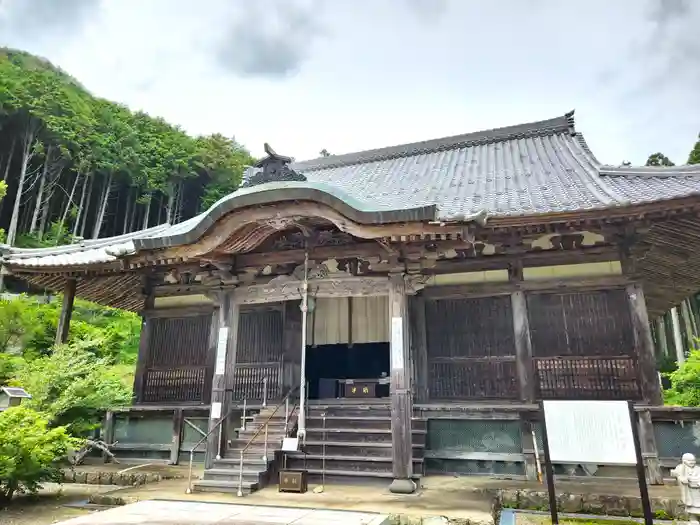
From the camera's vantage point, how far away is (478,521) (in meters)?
4.87

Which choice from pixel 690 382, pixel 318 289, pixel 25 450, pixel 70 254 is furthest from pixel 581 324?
pixel 70 254

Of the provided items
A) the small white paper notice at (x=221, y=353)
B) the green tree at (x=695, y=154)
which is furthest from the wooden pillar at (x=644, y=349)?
the green tree at (x=695, y=154)

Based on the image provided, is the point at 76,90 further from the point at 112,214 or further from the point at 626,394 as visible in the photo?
the point at 626,394

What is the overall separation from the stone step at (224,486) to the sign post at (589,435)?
405 centimetres

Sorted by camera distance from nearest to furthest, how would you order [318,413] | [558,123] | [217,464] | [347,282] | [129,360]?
[217,464] < [347,282] < [318,413] < [558,123] < [129,360]

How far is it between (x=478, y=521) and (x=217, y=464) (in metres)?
4.33

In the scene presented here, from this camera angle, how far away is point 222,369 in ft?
26.5

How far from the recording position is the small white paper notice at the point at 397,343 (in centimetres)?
722

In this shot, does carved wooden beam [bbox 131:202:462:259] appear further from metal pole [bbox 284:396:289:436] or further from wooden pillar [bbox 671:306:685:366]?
wooden pillar [bbox 671:306:685:366]

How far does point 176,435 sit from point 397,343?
540 cm

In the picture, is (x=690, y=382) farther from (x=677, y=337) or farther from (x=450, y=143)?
(x=677, y=337)

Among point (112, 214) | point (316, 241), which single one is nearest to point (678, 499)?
point (316, 241)

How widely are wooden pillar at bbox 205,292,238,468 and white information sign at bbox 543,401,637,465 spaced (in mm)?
5181

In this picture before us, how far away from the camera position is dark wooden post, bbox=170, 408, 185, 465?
372 inches
